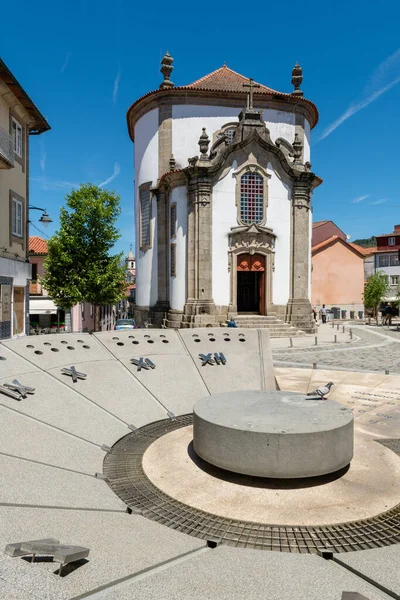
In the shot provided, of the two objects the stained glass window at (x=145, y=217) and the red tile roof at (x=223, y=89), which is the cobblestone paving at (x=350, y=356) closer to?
the stained glass window at (x=145, y=217)

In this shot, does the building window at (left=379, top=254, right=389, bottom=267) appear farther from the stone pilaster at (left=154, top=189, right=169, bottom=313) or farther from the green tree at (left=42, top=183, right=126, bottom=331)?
the green tree at (left=42, top=183, right=126, bottom=331)

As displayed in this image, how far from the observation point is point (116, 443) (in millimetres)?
7176

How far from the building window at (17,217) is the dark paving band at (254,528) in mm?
18603

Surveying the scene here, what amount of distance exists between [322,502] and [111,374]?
5.31 m

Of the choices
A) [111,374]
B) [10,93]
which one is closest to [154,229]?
[10,93]

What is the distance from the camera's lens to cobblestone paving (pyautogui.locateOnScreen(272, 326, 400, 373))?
1578cm

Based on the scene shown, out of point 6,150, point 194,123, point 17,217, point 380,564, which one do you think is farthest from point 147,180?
point 380,564

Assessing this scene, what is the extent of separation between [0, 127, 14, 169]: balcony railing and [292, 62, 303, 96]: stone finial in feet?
75.3

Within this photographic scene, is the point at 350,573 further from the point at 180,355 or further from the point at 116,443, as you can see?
the point at 180,355

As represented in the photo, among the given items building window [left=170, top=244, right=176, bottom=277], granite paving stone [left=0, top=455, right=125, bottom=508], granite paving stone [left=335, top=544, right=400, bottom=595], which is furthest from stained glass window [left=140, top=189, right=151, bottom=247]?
granite paving stone [left=335, top=544, right=400, bottom=595]

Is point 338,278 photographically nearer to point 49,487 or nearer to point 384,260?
point 384,260

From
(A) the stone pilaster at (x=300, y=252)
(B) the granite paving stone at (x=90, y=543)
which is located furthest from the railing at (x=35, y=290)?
(B) the granite paving stone at (x=90, y=543)

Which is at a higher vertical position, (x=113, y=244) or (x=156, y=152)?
(x=156, y=152)

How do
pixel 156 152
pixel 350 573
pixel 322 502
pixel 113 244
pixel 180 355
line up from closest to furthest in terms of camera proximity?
pixel 350 573, pixel 322 502, pixel 180 355, pixel 113 244, pixel 156 152
